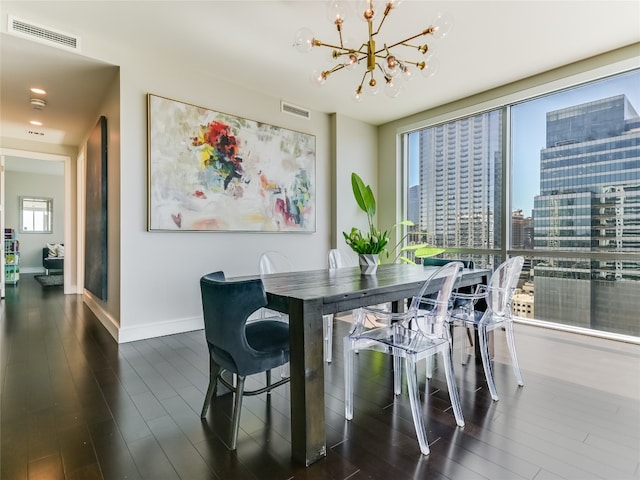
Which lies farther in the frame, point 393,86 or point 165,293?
point 165,293

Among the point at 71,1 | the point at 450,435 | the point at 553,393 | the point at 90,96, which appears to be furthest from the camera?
the point at 90,96

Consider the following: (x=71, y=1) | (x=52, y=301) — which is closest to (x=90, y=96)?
(x=71, y=1)

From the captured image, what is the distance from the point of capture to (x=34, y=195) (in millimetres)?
9297

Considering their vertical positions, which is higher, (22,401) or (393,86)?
(393,86)

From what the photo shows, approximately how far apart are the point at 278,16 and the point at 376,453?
3289 millimetres

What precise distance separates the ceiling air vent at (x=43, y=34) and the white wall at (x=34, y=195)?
8244 millimetres

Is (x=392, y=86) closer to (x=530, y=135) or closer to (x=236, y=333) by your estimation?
(x=236, y=333)

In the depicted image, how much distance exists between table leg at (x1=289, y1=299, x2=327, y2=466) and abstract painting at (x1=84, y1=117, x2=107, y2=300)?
3.30 metres

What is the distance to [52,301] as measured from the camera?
5.48 m

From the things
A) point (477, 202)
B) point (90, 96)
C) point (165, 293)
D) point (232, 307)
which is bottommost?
point (165, 293)

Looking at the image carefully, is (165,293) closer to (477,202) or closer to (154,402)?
(154,402)

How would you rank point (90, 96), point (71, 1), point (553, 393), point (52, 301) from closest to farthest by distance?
point (553, 393)
point (71, 1)
point (90, 96)
point (52, 301)

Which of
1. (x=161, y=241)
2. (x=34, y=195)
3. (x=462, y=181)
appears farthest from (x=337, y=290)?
(x=34, y=195)

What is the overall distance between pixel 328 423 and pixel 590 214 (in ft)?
12.3
